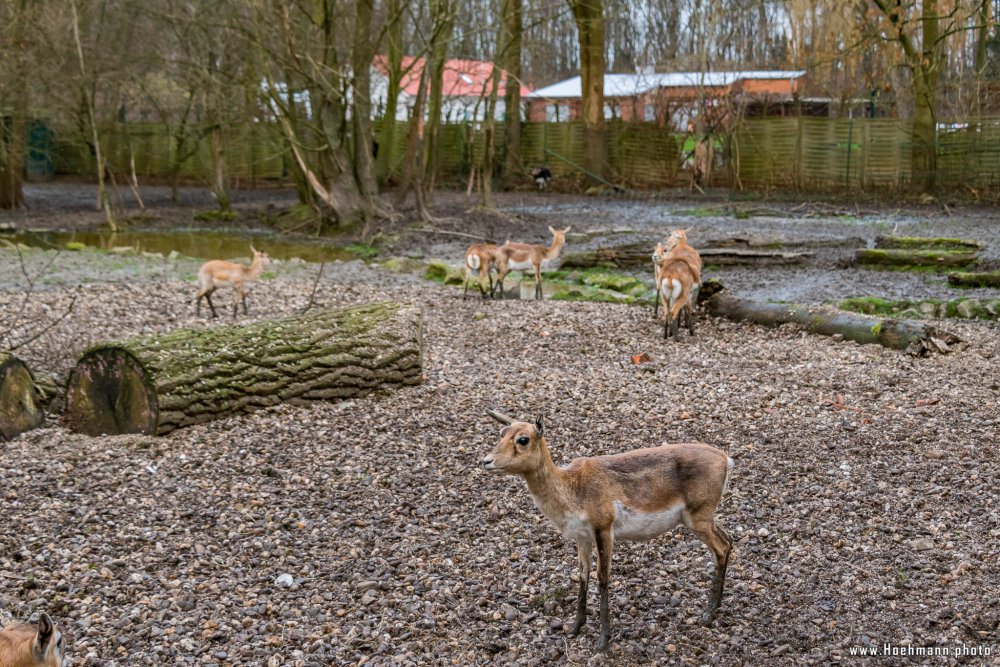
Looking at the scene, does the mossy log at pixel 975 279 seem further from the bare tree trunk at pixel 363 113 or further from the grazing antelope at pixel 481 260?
the bare tree trunk at pixel 363 113

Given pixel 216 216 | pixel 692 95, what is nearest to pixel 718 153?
Result: pixel 692 95

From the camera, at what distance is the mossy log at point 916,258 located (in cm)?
1399

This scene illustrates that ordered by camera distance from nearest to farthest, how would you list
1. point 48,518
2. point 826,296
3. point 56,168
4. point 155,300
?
point 48,518, point 155,300, point 826,296, point 56,168

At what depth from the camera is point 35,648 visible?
3.06 metres

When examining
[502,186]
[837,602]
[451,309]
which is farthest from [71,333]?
[502,186]

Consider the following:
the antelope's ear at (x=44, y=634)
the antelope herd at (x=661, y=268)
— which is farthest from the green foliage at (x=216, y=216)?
the antelope's ear at (x=44, y=634)

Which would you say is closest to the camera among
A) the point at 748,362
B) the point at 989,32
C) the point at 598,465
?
the point at 598,465

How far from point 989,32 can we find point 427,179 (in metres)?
16.3

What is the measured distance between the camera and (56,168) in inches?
1345

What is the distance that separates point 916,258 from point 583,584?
11366 mm

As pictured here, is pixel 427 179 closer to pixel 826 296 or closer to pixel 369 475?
pixel 826 296

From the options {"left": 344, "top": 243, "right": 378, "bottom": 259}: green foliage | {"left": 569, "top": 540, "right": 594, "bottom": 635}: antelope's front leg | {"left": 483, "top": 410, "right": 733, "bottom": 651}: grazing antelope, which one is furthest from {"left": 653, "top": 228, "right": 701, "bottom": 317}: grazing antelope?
{"left": 344, "top": 243, "right": 378, "bottom": 259}: green foliage

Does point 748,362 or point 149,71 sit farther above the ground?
point 149,71

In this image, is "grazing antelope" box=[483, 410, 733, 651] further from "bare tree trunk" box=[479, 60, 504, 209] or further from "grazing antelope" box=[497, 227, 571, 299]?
"bare tree trunk" box=[479, 60, 504, 209]
